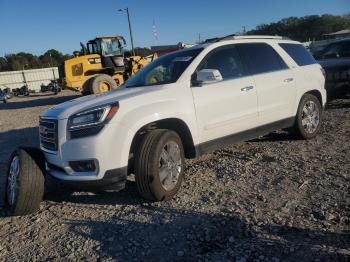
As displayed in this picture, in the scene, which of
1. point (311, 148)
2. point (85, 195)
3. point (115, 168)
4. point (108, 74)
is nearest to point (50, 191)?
point (85, 195)

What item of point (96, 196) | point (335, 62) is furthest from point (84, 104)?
point (335, 62)

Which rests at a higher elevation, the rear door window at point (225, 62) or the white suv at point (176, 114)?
the rear door window at point (225, 62)

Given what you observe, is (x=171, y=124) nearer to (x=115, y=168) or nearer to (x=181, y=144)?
(x=181, y=144)

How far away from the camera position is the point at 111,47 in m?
20.4

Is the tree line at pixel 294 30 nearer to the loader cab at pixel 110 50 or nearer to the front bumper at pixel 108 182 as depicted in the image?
the loader cab at pixel 110 50

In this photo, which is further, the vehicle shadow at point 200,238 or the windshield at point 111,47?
the windshield at point 111,47

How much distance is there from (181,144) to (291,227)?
1717 mm

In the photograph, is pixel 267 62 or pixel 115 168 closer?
pixel 115 168

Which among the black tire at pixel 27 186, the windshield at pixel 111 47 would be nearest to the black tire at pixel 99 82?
the windshield at pixel 111 47

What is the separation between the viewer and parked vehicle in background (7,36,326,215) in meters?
4.59

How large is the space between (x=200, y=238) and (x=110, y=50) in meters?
17.5

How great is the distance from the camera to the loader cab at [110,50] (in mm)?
19969

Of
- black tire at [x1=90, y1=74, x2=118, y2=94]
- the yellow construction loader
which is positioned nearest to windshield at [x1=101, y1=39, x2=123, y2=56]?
the yellow construction loader

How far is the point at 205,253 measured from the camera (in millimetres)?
3666
